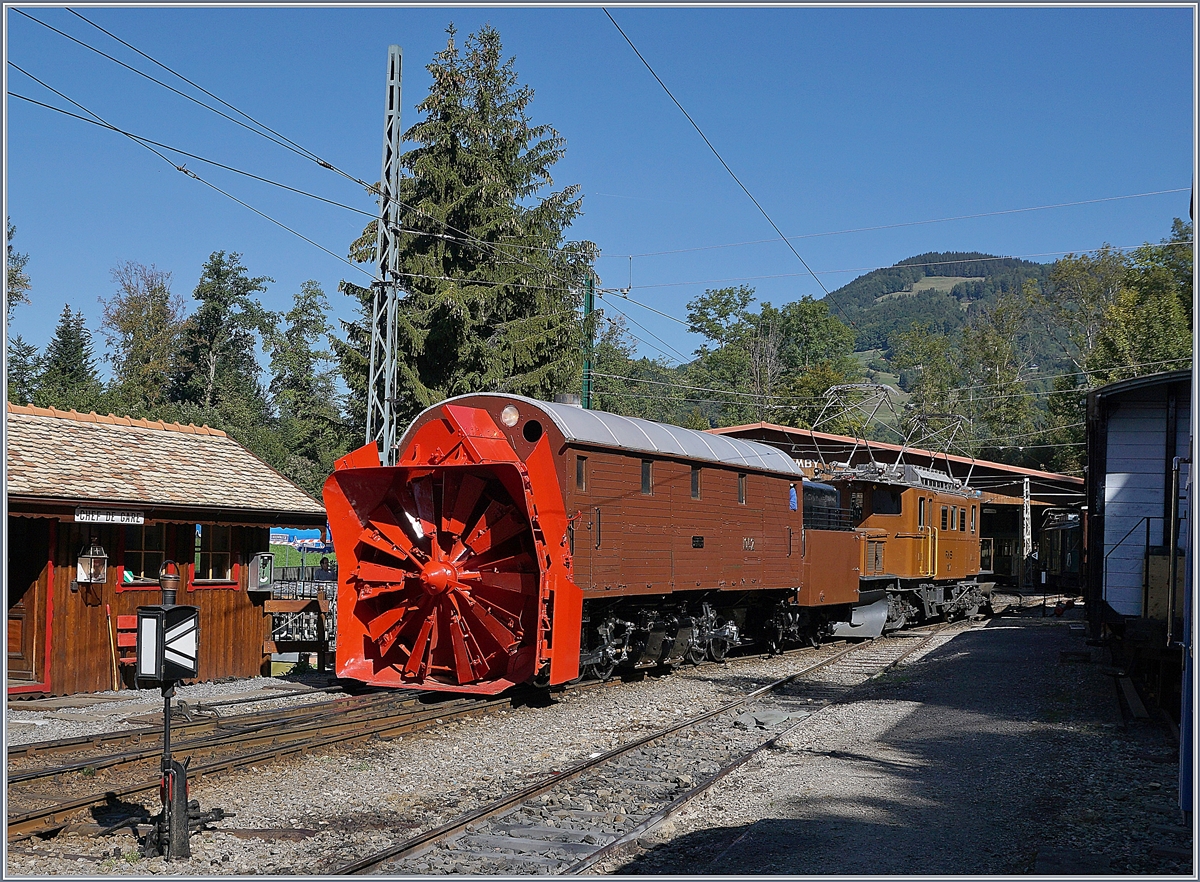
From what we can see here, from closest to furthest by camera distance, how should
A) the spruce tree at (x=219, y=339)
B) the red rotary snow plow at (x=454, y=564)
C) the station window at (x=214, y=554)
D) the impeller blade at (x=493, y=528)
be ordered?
the red rotary snow plow at (x=454, y=564) → the impeller blade at (x=493, y=528) → the station window at (x=214, y=554) → the spruce tree at (x=219, y=339)

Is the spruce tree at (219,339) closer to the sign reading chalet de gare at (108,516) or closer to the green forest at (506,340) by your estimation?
the green forest at (506,340)

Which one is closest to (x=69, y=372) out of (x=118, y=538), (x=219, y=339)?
(x=219, y=339)

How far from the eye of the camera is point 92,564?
46.7 ft

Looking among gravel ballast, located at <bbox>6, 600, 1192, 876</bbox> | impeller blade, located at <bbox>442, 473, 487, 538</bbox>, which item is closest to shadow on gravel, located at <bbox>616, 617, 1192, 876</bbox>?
gravel ballast, located at <bbox>6, 600, 1192, 876</bbox>

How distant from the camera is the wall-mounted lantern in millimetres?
14133

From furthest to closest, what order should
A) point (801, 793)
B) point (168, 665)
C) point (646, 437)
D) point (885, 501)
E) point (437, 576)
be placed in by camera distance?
point (885, 501), point (646, 437), point (437, 576), point (801, 793), point (168, 665)

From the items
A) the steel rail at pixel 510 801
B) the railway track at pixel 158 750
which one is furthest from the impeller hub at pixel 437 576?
the steel rail at pixel 510 801

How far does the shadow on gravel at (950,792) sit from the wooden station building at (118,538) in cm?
904

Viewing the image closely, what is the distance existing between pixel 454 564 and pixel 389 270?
20.3ft

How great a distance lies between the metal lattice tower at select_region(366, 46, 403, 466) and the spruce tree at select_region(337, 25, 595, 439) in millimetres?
11632

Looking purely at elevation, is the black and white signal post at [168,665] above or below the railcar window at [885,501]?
below

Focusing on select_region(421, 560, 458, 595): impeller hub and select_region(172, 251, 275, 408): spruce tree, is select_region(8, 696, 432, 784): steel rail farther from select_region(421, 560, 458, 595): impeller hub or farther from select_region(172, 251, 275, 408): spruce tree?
select_region(172, 251, 275, 408): spruce tree

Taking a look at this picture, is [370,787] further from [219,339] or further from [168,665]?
[219,339]

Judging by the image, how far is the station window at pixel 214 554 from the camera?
52.3 ft
